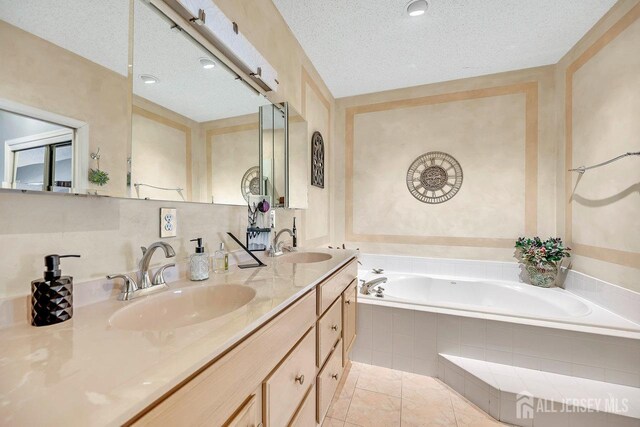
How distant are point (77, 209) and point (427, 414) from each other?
194 cm

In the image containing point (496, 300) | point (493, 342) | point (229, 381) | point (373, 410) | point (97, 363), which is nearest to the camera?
point (97, 363)

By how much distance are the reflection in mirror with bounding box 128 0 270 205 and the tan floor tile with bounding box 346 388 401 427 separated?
141 centimetres

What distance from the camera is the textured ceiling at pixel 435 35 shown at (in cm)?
181

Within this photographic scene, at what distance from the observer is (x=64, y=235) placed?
707mm

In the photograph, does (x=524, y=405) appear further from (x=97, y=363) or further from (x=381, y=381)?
(x=97, y=363)

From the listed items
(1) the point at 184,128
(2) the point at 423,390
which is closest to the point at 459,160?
(2) the point at 423,390

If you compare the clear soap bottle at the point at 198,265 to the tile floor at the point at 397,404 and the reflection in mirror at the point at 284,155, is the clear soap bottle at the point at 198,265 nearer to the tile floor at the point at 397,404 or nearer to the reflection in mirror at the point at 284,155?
the reflection in mirror at the point at 284,155

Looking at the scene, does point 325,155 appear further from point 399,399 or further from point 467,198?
point 399,399

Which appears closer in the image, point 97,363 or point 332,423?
point 97,363

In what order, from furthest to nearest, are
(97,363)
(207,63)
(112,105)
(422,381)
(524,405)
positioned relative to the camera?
(422,381) < (524,405) < (207,63) < (112,105) < (97,363)

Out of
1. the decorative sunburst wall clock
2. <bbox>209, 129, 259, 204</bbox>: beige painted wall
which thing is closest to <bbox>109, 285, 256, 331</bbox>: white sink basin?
<bbox>209, 129, 259, 204</bbox>: beige painted wall

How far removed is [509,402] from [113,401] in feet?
6.26

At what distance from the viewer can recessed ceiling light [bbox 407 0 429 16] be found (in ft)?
5.74

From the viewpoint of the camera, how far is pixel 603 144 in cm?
191
